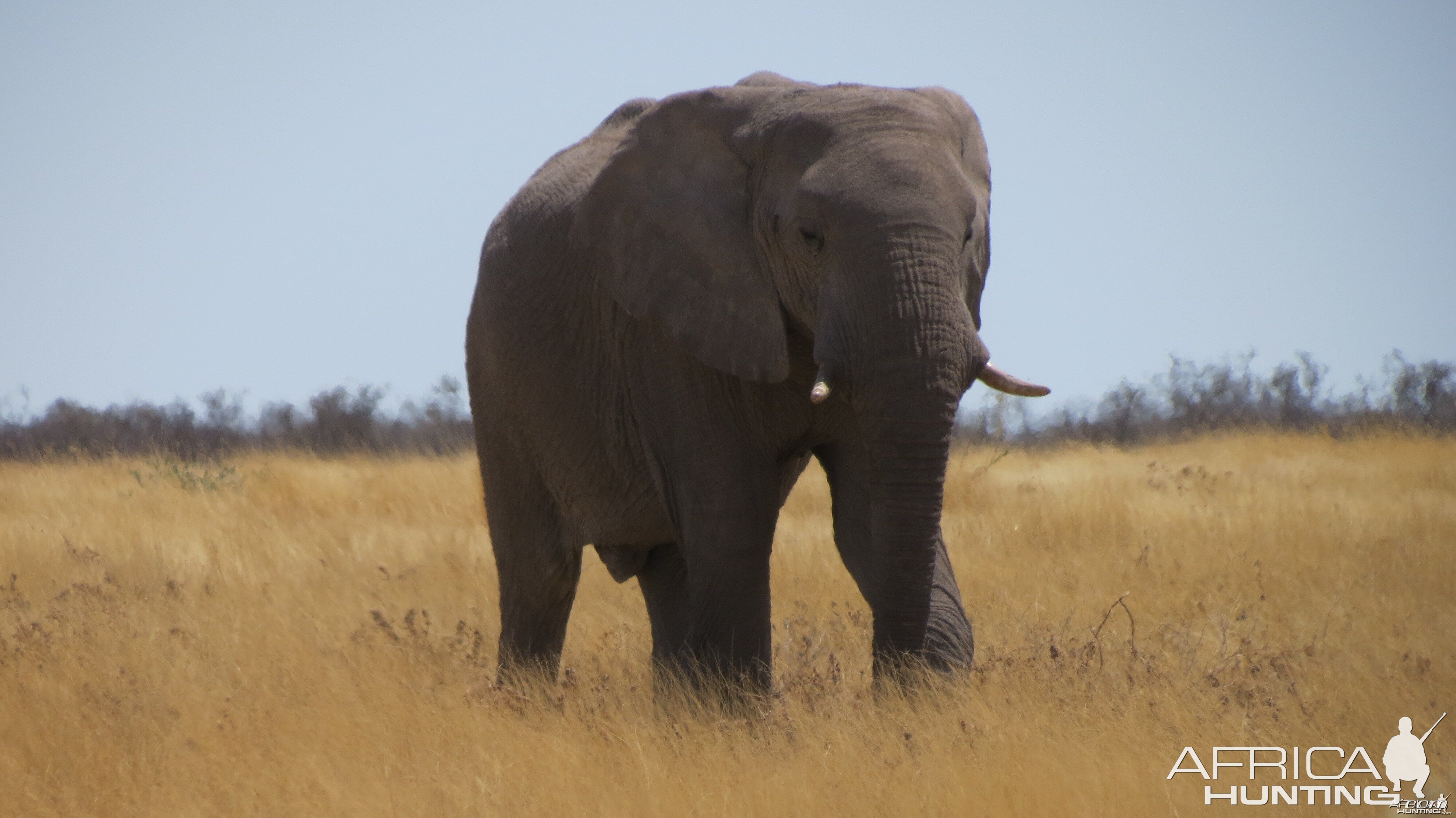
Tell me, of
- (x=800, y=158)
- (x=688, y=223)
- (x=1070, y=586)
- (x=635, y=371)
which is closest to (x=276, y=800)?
(x=635, y=371)

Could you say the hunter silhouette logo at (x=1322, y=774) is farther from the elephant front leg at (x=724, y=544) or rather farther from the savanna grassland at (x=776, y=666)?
the elephant front leg at (x=724, y=544)

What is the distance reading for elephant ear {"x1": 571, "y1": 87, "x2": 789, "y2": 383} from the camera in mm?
4816

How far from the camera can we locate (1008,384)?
185 inches

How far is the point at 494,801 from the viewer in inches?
179

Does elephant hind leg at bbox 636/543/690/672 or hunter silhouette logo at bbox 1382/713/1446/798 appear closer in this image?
hunter silhouette logo at bbox 1382/713/1446/798

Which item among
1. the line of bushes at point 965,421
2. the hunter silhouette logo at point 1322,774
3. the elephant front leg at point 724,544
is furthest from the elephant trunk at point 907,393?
the line of bushes at point 965,421

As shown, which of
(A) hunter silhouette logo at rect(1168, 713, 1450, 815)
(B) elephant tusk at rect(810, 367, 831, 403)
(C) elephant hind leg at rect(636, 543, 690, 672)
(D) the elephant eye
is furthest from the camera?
(C) elephant hind leg at rect(636, 543, 690, 672)

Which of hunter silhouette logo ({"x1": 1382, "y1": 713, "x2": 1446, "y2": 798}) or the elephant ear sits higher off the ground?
the elephant ear

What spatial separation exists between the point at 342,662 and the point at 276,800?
2305mm

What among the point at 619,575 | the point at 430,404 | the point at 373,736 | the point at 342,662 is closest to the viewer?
the point at 373,736

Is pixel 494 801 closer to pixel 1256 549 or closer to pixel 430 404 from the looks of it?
pixel 1256 549

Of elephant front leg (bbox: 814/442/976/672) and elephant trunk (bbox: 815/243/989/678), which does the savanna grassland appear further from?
elephant trunk (bbox: 815/243/989/678)

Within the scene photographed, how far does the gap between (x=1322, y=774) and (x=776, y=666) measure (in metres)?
2.55

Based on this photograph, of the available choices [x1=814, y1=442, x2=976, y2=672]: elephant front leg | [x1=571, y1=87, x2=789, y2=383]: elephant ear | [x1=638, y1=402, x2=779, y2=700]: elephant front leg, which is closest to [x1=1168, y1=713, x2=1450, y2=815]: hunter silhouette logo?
[x1=814, y1=442, x2=976, y2=672]: elephant front leg
